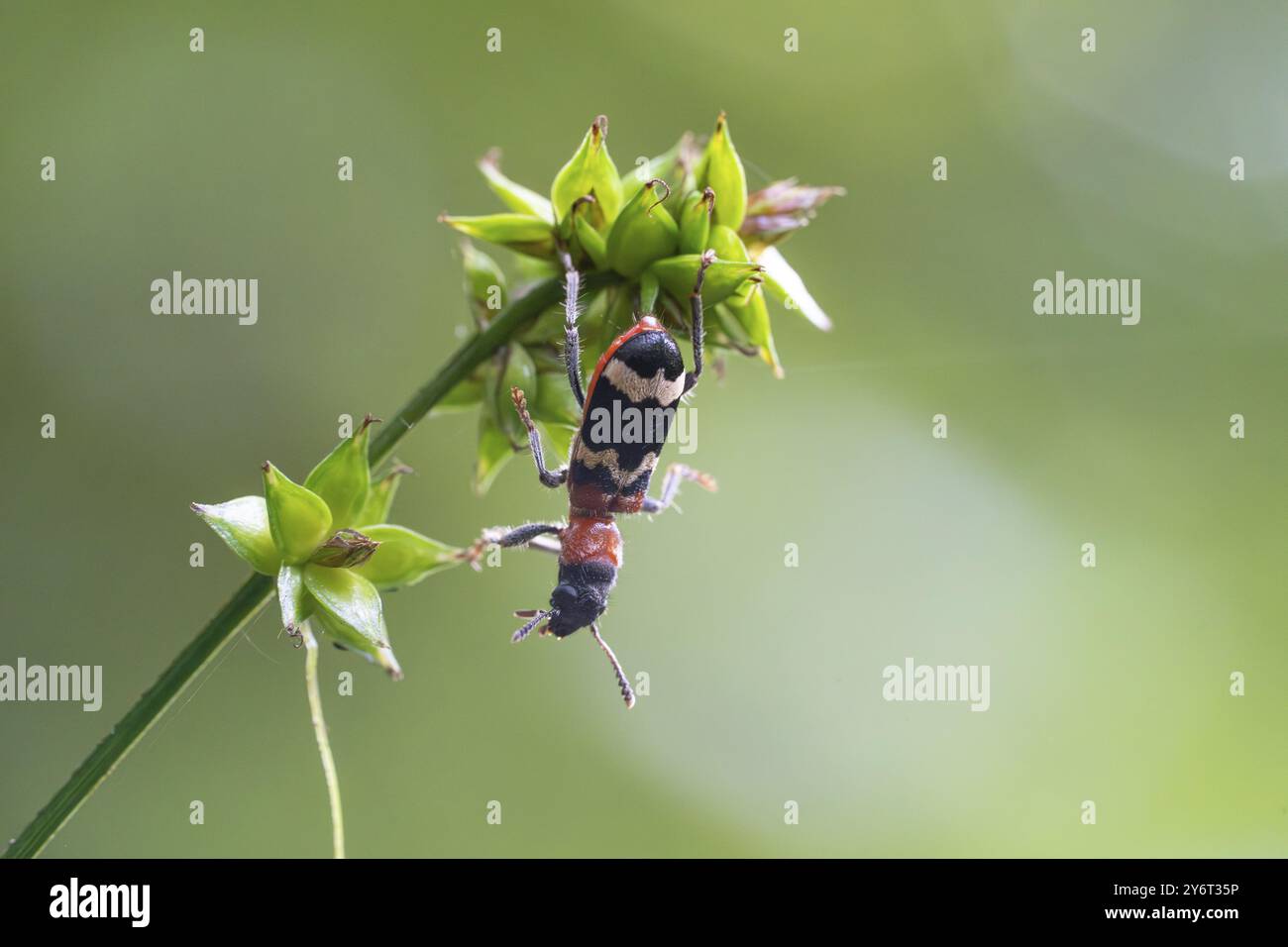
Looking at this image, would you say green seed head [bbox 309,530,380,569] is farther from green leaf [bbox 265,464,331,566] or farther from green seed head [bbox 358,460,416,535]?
green seed head [bbox 358,460,416,535]

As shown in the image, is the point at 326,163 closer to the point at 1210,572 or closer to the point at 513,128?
the point at 513,128

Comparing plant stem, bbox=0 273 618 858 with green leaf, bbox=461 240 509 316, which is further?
green leaf, bbox=461 240 509 316

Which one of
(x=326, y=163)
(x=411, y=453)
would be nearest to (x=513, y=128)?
(x=326, y=163)

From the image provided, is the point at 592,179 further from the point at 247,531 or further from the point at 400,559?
the point at 247,531

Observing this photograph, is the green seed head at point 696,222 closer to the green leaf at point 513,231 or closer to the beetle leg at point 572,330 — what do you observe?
the beetle leg at point 572,330

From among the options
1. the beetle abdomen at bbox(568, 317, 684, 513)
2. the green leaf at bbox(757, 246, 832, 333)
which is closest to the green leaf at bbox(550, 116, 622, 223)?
the beetle abdomen at bbox(568, 317, 684, 513)

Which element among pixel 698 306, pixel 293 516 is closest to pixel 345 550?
pixel 293 516
